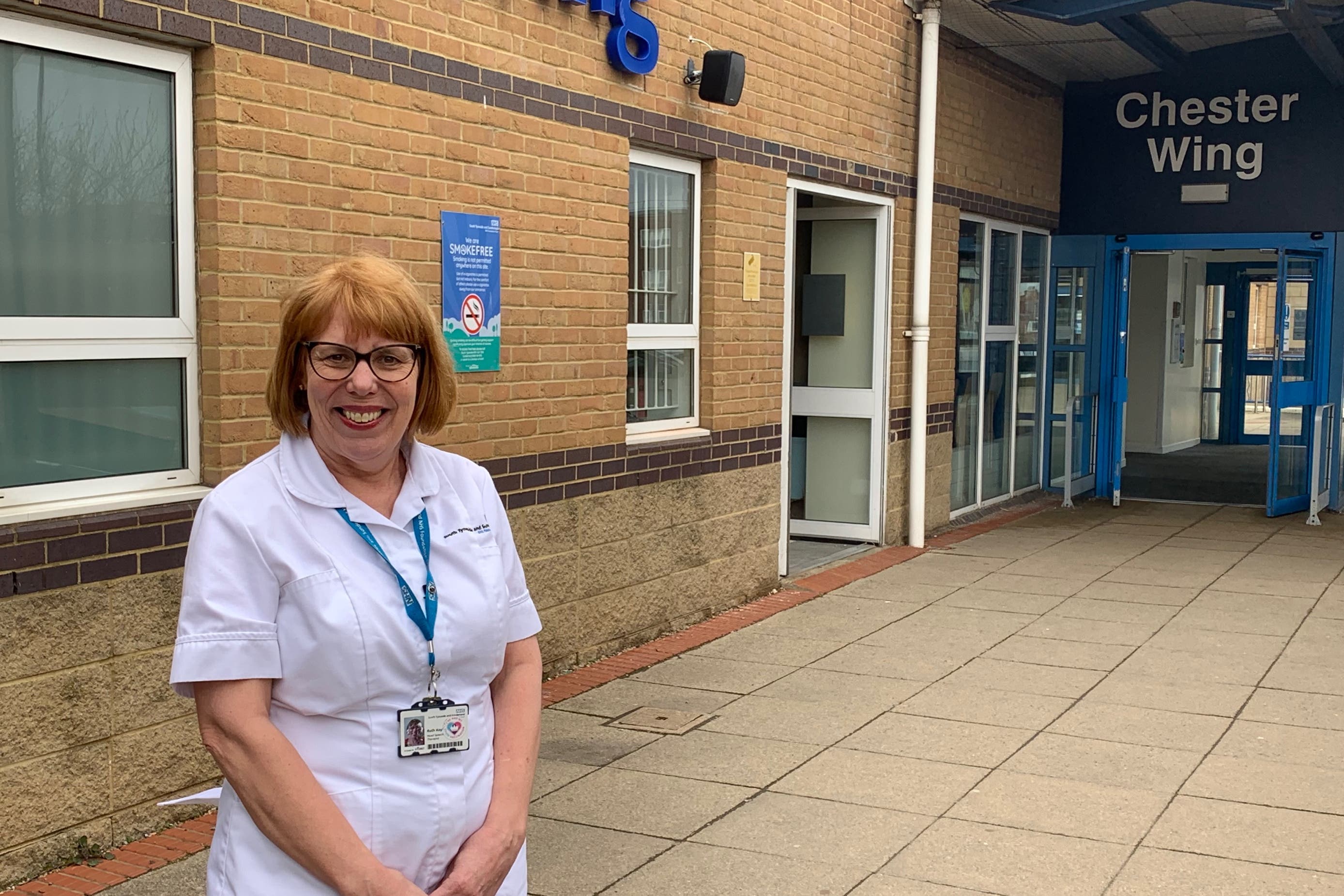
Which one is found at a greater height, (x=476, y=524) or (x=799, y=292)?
(x=799, y=292)

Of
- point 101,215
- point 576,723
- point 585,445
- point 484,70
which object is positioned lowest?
point 576,723

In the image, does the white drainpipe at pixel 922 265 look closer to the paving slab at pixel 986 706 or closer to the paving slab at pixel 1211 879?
the paving slab at pixel 986 706

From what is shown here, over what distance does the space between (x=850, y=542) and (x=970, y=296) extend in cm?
255

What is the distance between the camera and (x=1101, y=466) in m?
13.6

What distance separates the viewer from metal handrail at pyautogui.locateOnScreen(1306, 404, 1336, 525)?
39.4 feet

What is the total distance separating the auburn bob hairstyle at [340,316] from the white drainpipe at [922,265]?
27.2 ft

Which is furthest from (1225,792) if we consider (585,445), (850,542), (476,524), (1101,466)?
(1101,466)

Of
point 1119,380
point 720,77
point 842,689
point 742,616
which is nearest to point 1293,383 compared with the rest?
point 1119,380

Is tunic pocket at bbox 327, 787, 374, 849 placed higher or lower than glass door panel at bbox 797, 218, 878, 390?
lower

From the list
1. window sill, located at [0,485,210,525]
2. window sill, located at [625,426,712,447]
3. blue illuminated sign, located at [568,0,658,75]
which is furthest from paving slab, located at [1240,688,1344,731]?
window sill, located at [0,485,210,525]

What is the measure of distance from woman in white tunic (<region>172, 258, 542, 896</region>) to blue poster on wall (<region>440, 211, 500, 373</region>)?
360cm

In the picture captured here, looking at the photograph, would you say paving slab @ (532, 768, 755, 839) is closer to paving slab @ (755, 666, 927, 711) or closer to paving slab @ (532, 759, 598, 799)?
paving slab @ (532, 759, 598, 799)

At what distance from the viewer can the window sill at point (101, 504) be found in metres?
4.17

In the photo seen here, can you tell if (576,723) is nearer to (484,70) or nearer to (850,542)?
(484,70)
